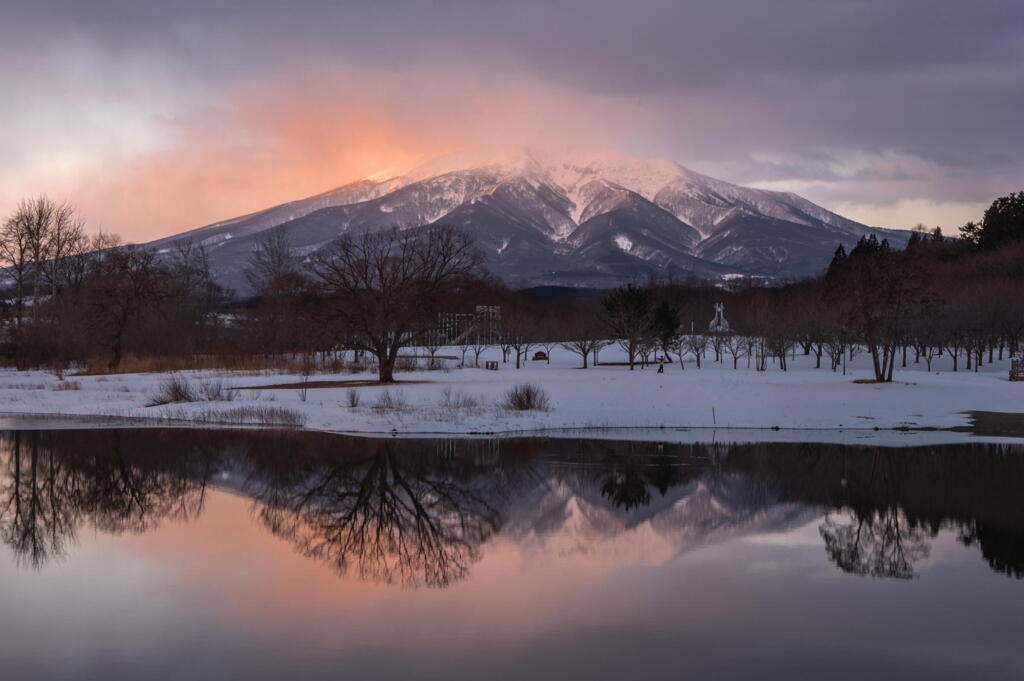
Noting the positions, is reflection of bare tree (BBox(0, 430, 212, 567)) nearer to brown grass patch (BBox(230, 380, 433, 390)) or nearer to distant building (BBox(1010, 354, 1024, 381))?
brown grass patch (BBox(230, 380, 433, 390))

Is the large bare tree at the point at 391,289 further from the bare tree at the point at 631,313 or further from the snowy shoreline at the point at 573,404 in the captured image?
the bare tree at the point at 631,313

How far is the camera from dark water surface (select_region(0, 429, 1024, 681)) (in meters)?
10.3

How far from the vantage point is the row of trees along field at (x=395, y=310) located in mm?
47594

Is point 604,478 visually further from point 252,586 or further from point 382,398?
point 382,398

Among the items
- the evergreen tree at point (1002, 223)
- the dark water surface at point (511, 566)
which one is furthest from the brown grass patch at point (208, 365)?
the evergreen tree at point (1002, 223)

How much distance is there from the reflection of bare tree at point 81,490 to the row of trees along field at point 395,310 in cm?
2121

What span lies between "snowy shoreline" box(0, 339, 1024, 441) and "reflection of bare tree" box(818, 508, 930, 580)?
41.6 feet

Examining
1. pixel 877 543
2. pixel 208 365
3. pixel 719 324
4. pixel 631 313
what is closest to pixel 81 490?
pixel 877 543

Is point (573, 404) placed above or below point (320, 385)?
below

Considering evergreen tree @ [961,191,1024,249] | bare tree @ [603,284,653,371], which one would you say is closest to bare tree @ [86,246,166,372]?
bare tree @ [603,284,653,371]

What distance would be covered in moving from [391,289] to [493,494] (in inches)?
1124

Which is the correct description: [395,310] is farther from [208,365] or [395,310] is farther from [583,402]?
[208,365]

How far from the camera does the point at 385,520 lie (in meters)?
17.5

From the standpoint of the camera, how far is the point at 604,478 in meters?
22.0
